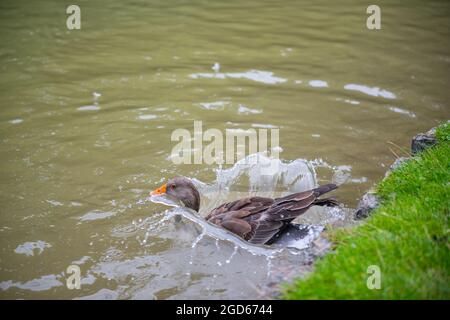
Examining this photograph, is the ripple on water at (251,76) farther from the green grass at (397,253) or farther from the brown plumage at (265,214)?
the green grass at (397,253)

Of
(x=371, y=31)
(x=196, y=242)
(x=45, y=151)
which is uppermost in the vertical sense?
(x=371, y=31)

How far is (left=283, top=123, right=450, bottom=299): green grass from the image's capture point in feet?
11.0

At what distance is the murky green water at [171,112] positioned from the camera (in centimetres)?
536

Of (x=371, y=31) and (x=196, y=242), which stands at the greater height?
(x=371, y=31)

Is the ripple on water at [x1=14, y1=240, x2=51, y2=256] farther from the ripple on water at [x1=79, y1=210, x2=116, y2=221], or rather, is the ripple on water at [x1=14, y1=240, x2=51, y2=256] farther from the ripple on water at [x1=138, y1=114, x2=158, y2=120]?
the ripple on water at [x1=138, y1=114, x2=158, y2=120]

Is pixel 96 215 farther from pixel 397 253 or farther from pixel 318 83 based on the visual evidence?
pixel 318 83

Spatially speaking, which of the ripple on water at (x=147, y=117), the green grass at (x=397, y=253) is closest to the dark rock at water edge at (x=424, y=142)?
the green grass at (x=397, y=253)

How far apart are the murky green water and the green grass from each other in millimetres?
530

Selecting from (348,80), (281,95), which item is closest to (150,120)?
(281,95)

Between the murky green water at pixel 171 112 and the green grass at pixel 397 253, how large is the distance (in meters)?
0.53

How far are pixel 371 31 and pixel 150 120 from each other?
668cm

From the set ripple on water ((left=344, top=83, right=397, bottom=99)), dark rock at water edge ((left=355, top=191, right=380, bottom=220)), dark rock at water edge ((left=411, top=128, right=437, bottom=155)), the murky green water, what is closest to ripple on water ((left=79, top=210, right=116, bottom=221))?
the murky green water
